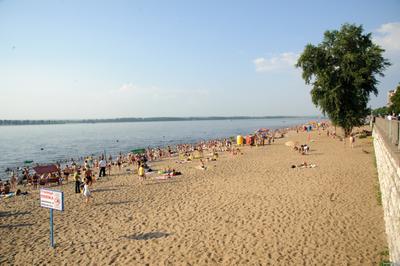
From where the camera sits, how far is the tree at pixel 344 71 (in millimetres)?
26453

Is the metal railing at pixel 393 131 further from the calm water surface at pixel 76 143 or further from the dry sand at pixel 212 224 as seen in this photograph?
the calm water surface at pixel 76 143

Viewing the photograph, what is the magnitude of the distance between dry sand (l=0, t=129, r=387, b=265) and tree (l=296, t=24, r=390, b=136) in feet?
44.4

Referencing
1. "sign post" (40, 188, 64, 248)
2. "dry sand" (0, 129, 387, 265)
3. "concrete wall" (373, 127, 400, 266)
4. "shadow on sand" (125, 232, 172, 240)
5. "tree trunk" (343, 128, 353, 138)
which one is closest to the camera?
"concrete wall" (373, 127, 400, 266)

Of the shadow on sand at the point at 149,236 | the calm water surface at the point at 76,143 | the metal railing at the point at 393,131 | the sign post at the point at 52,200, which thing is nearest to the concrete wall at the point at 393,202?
the metal railing at the point at 393,131

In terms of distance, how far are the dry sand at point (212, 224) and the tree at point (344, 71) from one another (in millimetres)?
13548

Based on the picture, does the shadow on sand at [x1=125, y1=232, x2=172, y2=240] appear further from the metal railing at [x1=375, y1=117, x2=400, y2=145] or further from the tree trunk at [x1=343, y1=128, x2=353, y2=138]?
the tree trunk at [x1=343, y1=128, x2=353, y2=138]

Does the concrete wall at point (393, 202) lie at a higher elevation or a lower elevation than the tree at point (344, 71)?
lower

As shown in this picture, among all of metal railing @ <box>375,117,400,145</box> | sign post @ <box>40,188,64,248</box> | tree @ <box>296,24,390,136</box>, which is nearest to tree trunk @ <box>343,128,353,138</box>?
tree @ <box>296,24,390,136</box>

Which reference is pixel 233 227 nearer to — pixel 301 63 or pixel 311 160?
pixel 311 160

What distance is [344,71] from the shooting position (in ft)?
89.8

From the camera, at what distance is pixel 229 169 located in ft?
67.7

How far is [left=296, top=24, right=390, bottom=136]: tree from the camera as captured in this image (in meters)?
26.5

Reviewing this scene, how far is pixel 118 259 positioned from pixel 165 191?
7507 millimetres

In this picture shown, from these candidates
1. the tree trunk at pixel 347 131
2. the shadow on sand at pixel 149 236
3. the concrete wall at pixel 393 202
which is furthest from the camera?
the tree trunk at pixel 347 131
